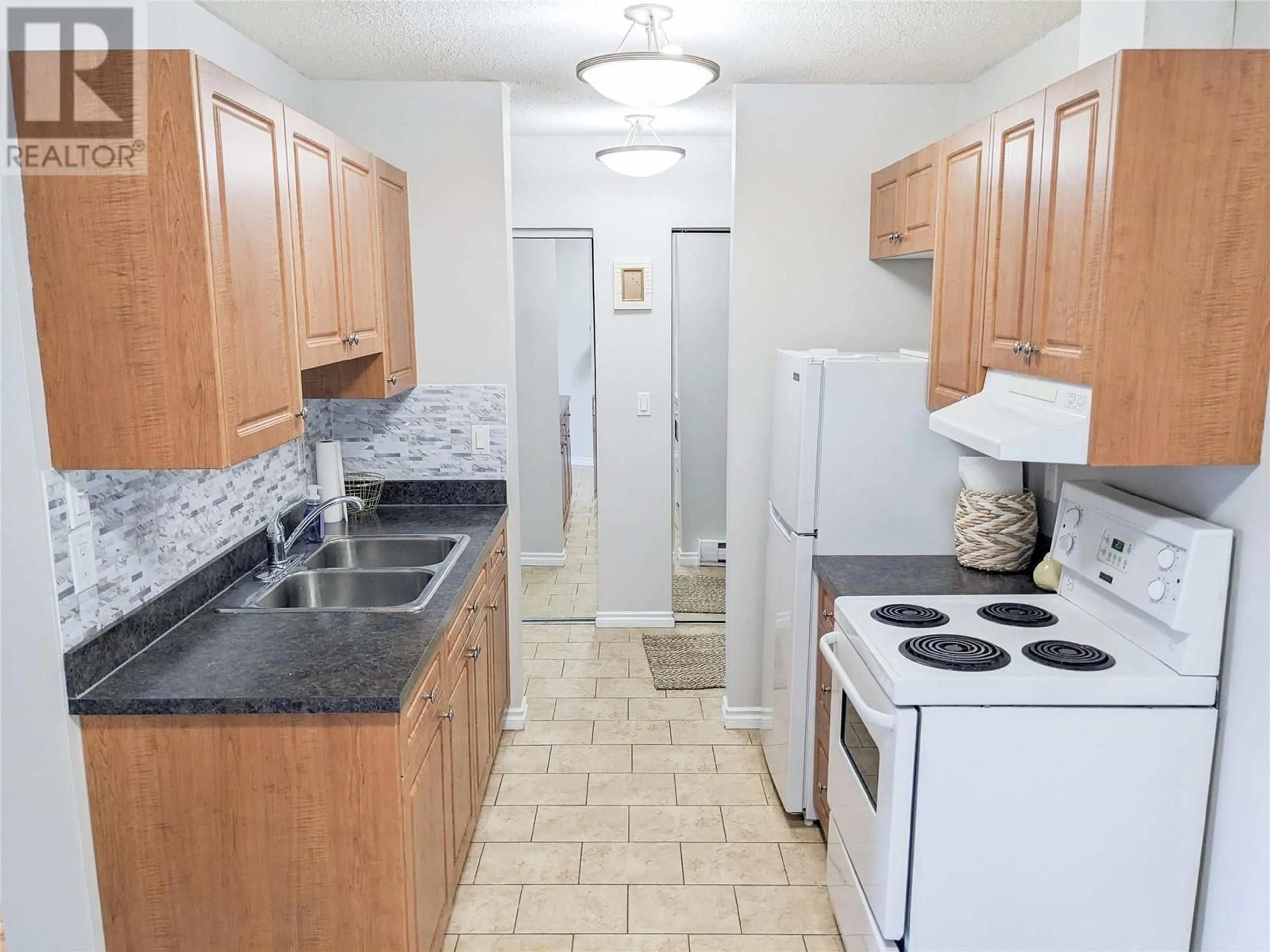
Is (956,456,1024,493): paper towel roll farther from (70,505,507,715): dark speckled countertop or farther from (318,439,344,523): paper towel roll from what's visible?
(318,439,344,523): paper towel roll

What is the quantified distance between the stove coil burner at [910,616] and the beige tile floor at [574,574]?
106 inches

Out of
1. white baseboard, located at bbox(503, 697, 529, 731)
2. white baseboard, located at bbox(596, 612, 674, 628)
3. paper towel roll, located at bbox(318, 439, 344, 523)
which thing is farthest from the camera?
white baseboard, located at bbox(596, 612, 674, 628)

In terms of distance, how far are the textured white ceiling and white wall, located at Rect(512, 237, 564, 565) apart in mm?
1308

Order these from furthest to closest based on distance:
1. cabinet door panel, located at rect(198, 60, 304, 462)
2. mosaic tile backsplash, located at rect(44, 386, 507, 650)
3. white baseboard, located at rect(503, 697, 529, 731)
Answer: white baseboard, located at rect(503, 697, 529, 731)
mosaic tile backsplash, located at rect(44, 386, 507, 650)
cabinet door panel, located at rect(198, 60, 304, 462)

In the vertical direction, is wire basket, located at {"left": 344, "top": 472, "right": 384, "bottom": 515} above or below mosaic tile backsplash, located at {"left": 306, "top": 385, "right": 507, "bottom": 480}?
below

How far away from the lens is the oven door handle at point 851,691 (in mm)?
2010

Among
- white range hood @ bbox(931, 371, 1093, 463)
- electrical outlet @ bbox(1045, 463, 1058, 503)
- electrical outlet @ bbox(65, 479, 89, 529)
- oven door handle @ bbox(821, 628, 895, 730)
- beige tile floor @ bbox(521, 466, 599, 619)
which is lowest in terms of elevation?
beige tile floor @ bbox(521, 466, 599, 619)

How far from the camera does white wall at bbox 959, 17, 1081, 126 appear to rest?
2.69 meters

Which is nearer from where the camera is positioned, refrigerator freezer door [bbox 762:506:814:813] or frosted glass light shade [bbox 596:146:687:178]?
refrigerator freezer door [bbox 762:506:814:813]

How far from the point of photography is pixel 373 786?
1981 millimetres

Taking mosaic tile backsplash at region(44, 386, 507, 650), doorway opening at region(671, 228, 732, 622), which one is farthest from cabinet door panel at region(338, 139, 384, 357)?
doorway opening at region(671, 228, 732, 622)

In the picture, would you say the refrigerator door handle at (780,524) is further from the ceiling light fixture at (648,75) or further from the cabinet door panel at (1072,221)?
the ceiling light fixture at (648,75)

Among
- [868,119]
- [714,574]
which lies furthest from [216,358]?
[714,574]

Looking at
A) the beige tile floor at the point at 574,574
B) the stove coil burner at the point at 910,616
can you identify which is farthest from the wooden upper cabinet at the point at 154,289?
the beige tile floor at the point at 574,574
